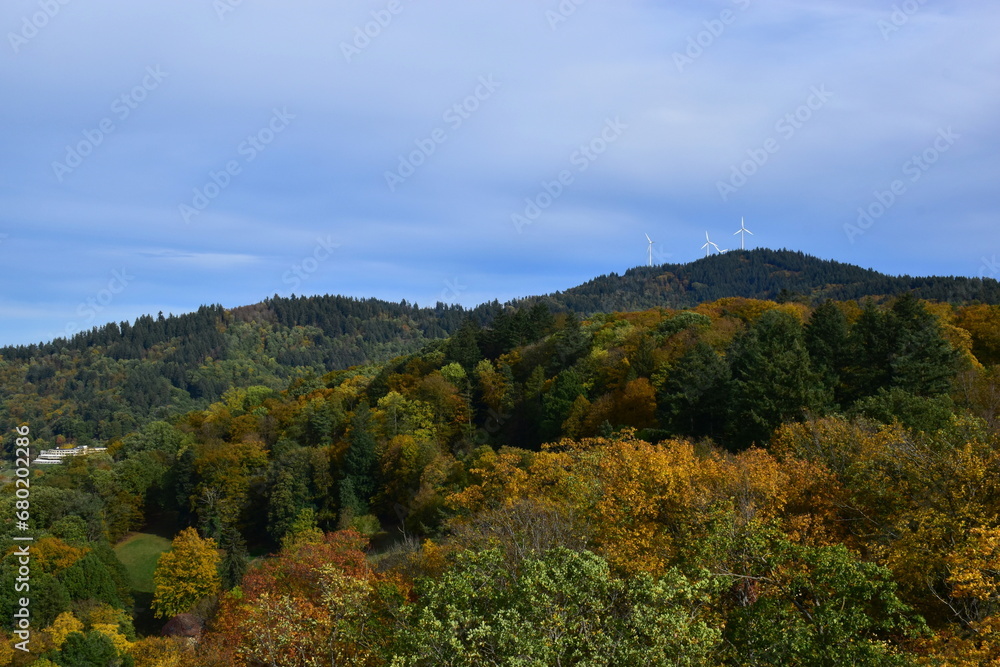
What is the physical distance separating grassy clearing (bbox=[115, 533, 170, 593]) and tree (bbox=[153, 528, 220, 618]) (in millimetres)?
12806

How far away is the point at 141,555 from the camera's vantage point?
245 feet

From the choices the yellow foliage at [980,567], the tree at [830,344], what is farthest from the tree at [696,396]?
the yellow foliage at [980,567]

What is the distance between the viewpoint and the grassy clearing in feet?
221

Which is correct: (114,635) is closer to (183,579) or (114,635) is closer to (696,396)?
(183,579)

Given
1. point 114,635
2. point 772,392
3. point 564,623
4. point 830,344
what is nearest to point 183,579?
point 114,635

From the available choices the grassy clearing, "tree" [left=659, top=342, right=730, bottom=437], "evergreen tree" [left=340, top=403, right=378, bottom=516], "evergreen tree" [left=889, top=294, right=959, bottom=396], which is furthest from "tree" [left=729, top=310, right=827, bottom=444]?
the grassy clearing

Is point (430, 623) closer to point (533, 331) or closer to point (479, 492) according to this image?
point (479, 492)

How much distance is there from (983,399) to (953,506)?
25661 mm

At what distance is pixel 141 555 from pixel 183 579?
25.8 metres

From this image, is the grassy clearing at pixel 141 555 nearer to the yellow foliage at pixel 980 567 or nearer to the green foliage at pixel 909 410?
the green foliage at pixel 909 410

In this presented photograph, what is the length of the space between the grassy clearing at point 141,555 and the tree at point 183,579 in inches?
504

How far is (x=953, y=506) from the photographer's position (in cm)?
1745

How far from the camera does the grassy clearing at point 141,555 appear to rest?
67500 millimetres

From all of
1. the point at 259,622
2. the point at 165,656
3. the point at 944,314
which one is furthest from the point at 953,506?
the point at 944,314
